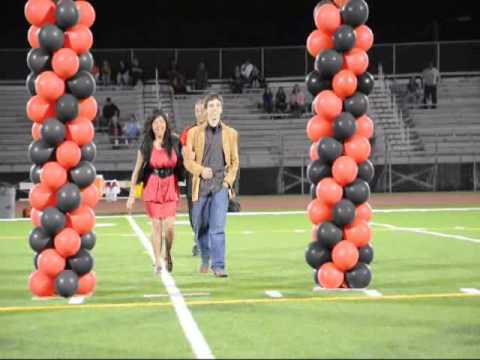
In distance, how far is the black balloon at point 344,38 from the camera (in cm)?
1011

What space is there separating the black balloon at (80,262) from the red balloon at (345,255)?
97.1 inches

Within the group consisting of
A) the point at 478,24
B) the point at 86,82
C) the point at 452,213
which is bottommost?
the point at 452,213

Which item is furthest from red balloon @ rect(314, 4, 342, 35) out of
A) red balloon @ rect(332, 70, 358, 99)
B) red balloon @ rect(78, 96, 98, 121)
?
red balloon @ rect(78, 96, 98, 121)

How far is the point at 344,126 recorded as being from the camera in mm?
10125

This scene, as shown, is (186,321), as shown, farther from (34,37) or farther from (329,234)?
(34,37)

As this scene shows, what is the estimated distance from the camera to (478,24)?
47156 mm

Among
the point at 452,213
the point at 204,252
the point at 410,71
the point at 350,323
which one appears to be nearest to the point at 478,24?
the point at 410,71

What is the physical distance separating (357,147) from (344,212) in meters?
0.67

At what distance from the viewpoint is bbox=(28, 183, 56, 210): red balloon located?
386 inches

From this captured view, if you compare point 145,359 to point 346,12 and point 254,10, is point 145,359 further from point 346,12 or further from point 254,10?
point 254,10

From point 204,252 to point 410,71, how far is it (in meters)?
29.6

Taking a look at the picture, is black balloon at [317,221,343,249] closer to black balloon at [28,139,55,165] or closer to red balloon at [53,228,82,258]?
red balloon at [53,228,82,258]


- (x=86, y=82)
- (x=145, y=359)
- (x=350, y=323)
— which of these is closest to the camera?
(x=145, y=359)

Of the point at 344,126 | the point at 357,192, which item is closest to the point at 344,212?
the point at 357,192
